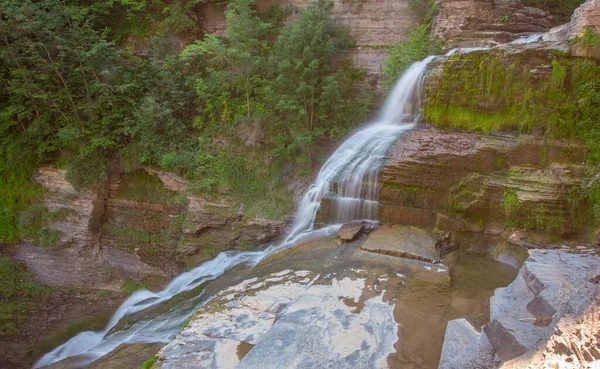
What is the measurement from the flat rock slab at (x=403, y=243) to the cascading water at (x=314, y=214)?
704mm

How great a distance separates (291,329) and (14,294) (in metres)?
Result: 10.3

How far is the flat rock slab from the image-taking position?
6.14 meters

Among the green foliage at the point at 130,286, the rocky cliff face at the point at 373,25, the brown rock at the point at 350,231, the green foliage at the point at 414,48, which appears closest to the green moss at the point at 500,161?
the brown rock at the point at 350,231

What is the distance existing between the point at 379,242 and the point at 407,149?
2.10 meters

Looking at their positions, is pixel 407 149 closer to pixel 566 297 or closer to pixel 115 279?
pixel 566 297

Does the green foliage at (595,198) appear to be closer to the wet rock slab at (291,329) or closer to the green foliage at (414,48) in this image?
the wet rock slab at (291,329)

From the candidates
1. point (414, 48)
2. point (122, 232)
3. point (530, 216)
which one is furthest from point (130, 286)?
point (414, 48)

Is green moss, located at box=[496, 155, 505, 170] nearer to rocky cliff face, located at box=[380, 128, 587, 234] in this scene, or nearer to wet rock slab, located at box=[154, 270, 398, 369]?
rocky cliff face, located at box=[380, 128, 587, 234]

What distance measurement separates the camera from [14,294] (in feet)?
33.7

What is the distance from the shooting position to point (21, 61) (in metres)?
9.25

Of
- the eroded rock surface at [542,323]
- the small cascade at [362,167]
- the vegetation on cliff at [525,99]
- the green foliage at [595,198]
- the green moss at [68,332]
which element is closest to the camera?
the eroded rock surface at [542,323]

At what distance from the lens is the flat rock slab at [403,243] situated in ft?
20.2

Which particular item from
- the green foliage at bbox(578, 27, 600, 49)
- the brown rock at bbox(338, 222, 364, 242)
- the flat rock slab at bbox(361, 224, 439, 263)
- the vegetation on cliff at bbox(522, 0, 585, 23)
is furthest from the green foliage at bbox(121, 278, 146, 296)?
the vegetation on cliff at bbox(522, 0, 585, 23)

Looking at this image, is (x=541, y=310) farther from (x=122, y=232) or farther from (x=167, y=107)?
(x=122, y=232)
